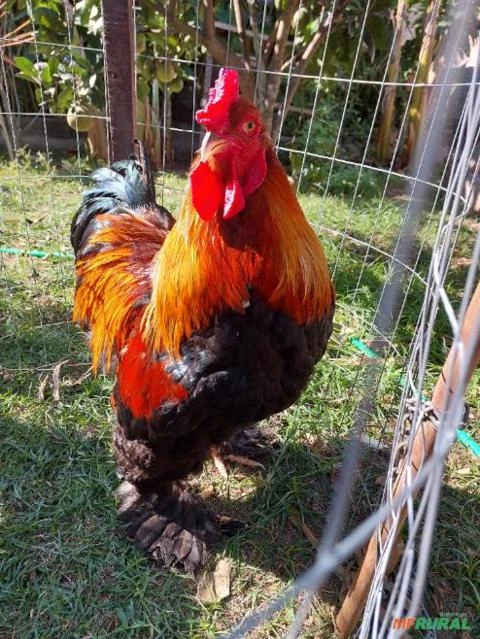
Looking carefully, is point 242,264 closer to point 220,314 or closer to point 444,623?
point 220,314

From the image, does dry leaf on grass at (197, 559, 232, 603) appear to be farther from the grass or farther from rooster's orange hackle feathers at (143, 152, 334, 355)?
rooster's orange hackle feathers at (143, 152, 334, 355)

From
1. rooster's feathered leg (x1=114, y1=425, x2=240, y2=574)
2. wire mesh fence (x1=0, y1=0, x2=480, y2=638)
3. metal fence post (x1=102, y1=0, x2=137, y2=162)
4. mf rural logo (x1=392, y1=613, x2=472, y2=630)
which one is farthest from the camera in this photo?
metal fence post (x1=102, y1=0, x2=137, y2=162)

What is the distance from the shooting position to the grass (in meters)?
2.06

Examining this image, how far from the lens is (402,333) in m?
3.65

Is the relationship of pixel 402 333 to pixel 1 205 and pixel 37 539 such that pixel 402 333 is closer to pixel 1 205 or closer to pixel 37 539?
pixel 37 539

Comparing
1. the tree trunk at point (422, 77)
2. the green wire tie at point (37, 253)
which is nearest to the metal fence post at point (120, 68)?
the green wire tie at point (37, 253)

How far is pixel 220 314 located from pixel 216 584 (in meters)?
1.32

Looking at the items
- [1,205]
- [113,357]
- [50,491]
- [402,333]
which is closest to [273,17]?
[1,205]

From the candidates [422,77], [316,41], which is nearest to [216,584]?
[316,41]

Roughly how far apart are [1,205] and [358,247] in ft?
13.2

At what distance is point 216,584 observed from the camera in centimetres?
218

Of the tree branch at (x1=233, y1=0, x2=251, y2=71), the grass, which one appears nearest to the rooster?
the grass

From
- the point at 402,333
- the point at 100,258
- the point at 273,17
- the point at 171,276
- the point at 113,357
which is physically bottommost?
the point at 402,333

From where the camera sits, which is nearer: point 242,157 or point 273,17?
point 242,157
